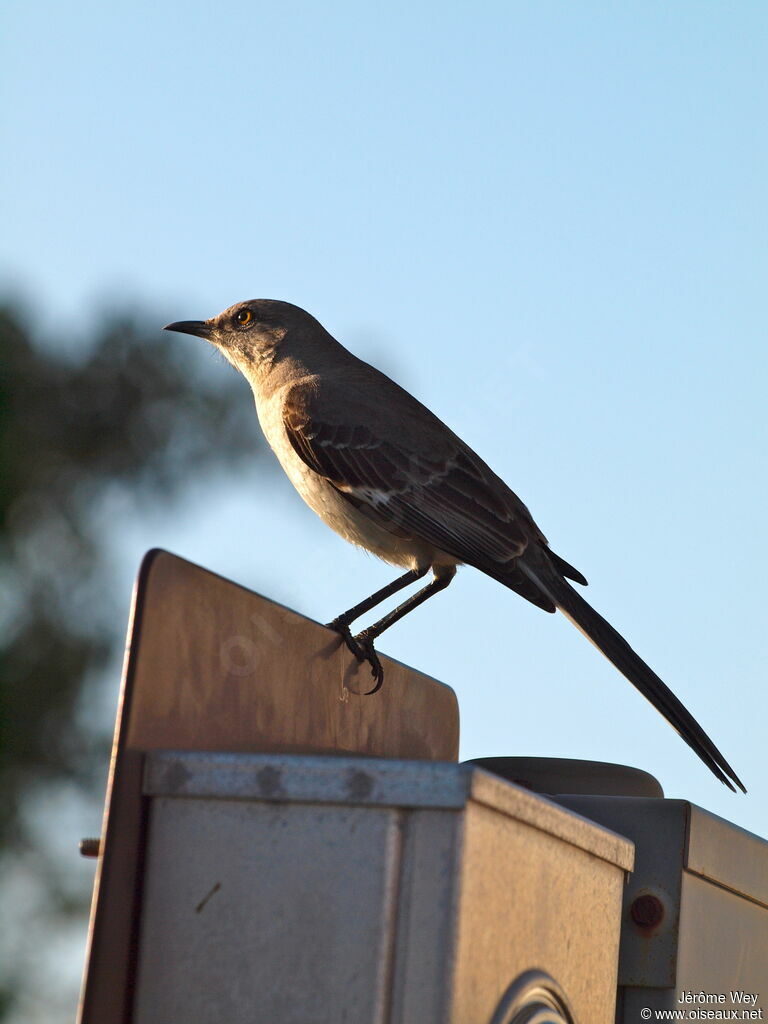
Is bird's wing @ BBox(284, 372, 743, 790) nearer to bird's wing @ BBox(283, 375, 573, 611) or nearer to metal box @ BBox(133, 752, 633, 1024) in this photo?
bird's wing @ BBox(283, 375, 573, 611)

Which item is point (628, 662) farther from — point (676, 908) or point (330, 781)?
point (330, 781)

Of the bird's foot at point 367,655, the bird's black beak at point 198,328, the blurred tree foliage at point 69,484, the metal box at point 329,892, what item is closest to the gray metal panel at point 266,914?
the metal box at point 329,892

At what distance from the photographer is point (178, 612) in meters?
2.19

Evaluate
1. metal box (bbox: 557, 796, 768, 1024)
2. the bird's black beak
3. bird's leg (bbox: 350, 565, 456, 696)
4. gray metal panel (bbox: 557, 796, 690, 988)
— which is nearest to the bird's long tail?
bird's leg (bbox: 350, 565, 456, 696)

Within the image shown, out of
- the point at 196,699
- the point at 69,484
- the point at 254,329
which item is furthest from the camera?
the point at 69,484

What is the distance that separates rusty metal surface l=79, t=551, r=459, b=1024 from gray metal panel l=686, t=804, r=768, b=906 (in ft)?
2.45

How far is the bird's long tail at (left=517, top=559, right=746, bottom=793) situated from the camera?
4297 mm

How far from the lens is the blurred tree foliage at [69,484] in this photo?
1631cm

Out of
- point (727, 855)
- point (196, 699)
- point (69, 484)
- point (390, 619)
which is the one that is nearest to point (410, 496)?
point (390, 619)

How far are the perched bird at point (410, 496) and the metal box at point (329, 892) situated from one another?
8.50 ft

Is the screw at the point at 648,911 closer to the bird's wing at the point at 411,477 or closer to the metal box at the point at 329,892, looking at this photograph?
the metal box at the point at 329,892

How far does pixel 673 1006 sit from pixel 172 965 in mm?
1402

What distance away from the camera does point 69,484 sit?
18.1 metres

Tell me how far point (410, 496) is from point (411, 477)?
0.09 meters
